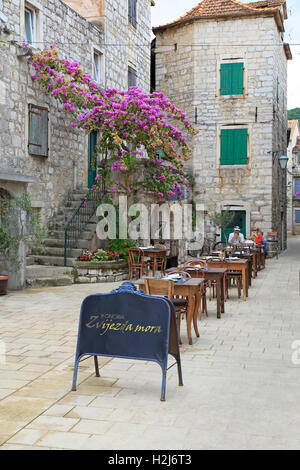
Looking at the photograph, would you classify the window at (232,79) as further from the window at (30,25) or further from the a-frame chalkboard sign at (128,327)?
the a-frame chalkboard sign at (128,327)

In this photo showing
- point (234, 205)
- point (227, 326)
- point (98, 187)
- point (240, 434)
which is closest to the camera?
point (240, 434)

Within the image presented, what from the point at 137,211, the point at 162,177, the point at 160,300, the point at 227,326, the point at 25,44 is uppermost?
the point at 25,44

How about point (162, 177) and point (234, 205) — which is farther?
point (234, 205)

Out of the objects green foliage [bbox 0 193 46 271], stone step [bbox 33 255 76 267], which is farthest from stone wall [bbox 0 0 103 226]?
stone step [bbox 33 255 76 267]

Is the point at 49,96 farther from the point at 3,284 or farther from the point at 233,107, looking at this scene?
the point at 233,107

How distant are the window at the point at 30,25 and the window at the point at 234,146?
367 inches

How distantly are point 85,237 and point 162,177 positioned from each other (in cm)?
317

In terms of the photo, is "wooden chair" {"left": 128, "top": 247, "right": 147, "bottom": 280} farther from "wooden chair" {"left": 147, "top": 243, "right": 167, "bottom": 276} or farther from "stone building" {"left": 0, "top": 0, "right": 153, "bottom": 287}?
"stone building" {"left": 0, "top": 0, "right": 153, "bottom": 287}

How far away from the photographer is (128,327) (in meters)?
4.53

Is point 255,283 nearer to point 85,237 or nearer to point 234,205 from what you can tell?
point 85,237

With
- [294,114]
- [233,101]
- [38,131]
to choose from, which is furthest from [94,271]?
[294,114]
